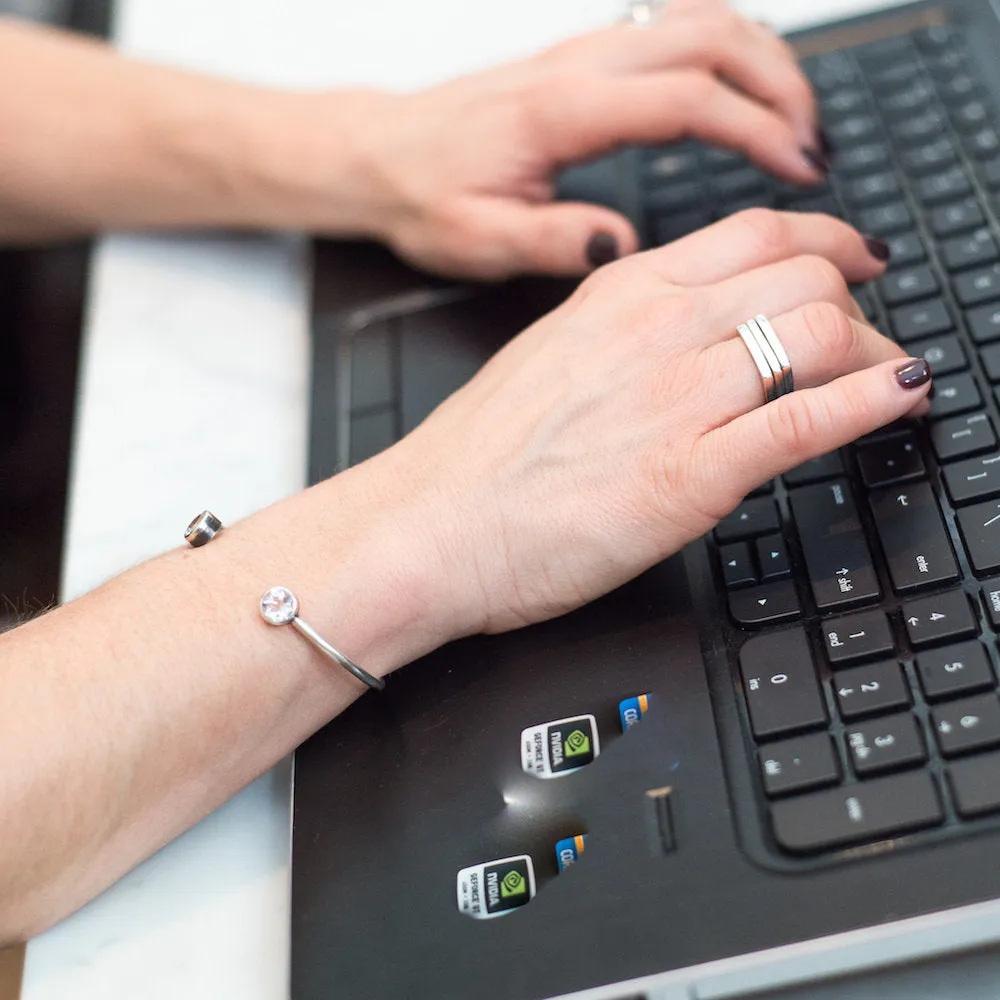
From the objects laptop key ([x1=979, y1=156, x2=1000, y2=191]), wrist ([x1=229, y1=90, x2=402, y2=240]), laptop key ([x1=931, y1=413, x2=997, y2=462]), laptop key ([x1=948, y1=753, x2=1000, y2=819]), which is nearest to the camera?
laptop key ([x1=948, y1=753, x2=1000, y2=819])

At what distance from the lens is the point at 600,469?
56 cm

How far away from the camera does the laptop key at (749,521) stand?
0.55 meters

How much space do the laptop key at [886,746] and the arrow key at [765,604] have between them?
→ 68 millimetres

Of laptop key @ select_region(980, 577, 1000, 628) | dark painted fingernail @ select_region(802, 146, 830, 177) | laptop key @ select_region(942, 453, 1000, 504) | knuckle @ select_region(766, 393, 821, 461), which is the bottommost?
laptop key @ select_region(980, 577, 1000, 628)

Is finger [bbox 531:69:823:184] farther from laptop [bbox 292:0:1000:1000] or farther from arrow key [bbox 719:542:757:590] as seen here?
arrow key [bbox 719:542:757:590]

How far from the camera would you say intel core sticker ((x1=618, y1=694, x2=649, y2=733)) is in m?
0.51

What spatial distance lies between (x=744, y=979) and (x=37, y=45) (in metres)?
0.81

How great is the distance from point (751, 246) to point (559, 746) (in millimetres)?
298

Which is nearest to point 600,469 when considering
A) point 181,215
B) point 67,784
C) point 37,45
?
point 67,784

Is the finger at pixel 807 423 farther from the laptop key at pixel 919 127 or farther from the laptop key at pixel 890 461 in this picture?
the laptop key at pixel 919 127

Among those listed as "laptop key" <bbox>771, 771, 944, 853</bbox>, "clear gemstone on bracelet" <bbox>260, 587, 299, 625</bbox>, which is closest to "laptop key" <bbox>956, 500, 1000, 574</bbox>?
"laptop key" <bbox>771, 771, 944, 853</bbox>

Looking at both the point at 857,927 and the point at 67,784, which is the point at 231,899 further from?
the point at 857,927

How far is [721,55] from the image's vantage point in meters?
0.73

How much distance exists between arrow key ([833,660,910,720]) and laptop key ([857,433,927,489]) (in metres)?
0.11
